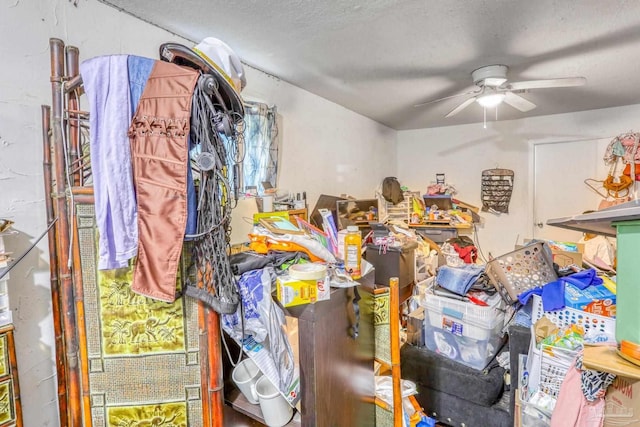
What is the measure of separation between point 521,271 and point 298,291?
4.42 ft

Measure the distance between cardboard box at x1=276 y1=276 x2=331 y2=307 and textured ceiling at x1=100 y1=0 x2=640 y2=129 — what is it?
4.75ft

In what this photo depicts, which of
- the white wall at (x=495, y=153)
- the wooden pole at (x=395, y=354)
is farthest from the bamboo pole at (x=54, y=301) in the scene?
the white wall at (x=495, y=153)

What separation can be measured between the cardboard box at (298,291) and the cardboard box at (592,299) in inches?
46.5

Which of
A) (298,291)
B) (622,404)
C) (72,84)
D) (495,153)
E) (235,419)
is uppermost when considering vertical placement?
(495,153)

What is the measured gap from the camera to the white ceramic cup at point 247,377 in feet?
4.20

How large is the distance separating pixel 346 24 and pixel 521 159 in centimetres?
401

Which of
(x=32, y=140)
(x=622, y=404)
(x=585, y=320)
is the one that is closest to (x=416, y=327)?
(x=585, y=320)

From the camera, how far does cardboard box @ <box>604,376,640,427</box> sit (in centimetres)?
89

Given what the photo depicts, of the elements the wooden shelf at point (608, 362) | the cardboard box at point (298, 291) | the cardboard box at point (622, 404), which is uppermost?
the cardboard box at point (298, 291)

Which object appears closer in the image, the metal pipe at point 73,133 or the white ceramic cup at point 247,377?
the metal pipe at point 73,133

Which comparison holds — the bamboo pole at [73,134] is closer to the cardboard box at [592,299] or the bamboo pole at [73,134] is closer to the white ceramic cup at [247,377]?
the white ceramic cup at [247,377]

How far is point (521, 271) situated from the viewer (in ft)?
5.72

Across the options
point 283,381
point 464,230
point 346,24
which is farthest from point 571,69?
point 283,381

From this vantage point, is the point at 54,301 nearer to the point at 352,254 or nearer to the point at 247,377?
the point at 247,377
